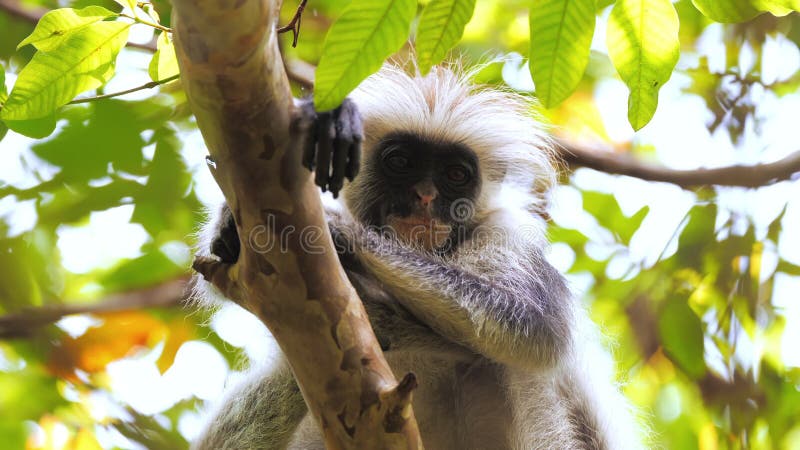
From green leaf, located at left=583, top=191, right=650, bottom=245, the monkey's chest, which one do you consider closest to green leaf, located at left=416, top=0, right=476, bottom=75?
the monkey's chest

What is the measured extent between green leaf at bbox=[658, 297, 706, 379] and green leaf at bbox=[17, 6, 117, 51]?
3.42 meters

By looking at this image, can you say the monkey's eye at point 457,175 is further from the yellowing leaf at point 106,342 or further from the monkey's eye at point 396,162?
the yellowing leaf at point 106,342

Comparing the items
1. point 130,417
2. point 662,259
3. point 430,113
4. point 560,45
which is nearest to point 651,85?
point 560,45

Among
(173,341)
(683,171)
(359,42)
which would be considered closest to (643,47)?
(359,42)

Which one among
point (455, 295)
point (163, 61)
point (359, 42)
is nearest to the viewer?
point (359, 42)

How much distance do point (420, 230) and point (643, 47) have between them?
1.65 m

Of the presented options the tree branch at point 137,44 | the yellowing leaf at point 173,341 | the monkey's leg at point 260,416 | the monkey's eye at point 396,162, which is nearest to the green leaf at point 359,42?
the monkey's leg at point 260,416

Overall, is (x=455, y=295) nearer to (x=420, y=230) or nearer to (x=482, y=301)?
(x=482, y=301)

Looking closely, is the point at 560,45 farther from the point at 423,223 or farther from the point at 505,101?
the point at 505,101

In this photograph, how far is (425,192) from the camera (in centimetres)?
383

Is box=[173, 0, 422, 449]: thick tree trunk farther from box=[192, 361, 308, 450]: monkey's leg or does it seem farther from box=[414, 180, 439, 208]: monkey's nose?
box=[414, 180, 439, 208]: monkey's nose

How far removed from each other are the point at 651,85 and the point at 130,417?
346 cm

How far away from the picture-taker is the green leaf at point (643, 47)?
88.7 inches

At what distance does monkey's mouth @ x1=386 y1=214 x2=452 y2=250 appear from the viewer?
3748 millimetres
